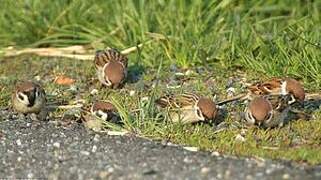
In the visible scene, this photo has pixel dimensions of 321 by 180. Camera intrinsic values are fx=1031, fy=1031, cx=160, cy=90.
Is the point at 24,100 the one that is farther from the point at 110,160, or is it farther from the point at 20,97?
the point at 110,160

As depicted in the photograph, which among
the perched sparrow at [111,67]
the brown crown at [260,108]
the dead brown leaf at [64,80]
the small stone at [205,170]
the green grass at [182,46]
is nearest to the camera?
the small stone at [205,170]

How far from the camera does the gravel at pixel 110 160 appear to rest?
7109 mm

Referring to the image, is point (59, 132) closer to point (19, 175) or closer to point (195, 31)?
point (19, 175)

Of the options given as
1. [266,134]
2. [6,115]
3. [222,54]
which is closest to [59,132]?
[6,115]

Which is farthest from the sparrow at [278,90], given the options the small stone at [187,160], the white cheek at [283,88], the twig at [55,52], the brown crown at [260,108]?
the twig at [55,52]

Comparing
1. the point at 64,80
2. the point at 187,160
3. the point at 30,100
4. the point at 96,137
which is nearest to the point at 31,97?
the point at 30,100

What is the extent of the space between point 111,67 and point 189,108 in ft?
5.88

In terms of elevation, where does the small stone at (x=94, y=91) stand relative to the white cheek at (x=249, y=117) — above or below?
below

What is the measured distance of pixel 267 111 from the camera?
8438mm

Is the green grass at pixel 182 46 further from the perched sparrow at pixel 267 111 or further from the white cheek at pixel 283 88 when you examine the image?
the white cheek at pixel 283 88

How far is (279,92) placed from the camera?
29.6 feet

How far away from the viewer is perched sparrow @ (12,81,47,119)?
30.9 ft

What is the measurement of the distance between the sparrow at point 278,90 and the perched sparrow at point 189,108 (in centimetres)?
56

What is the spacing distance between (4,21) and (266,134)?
4813 mm
